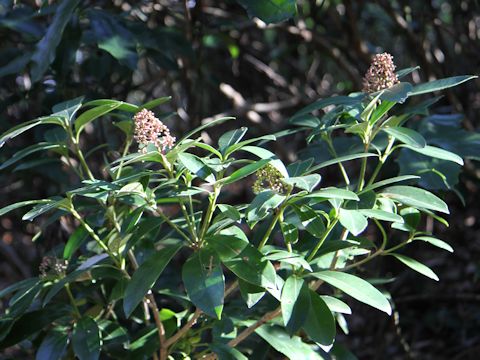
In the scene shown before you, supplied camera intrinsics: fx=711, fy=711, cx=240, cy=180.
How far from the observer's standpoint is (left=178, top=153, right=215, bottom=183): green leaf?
3.24 feet

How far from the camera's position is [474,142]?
156 centimetres

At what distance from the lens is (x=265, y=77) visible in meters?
3.09

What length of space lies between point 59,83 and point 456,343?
63.5 inches

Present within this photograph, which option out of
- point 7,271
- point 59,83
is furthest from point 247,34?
point 7,271

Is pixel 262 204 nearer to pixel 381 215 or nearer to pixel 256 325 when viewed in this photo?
pixel 381 215

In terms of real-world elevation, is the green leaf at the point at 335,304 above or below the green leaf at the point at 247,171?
below

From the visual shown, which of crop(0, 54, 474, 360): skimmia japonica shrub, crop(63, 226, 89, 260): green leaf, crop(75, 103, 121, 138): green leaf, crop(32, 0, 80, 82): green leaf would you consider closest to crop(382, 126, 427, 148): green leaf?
crop(0, 54, 474, 360): skimmia japonica shrub

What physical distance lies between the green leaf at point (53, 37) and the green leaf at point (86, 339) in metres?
0.57

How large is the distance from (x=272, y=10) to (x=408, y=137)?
0.46 m

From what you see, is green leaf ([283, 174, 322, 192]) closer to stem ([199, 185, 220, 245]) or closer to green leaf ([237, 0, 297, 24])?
stem ([199, 185, 220, 245])

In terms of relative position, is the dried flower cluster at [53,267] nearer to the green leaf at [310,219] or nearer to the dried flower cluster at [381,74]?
the green leaf at [310,219]

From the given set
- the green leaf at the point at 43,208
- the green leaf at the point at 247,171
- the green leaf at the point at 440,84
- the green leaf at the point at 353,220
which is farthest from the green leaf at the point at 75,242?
the green leaf at the point at 440,84

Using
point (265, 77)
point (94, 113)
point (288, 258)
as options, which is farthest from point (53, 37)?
point (265, 77)

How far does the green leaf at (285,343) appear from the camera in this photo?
1.24 m
